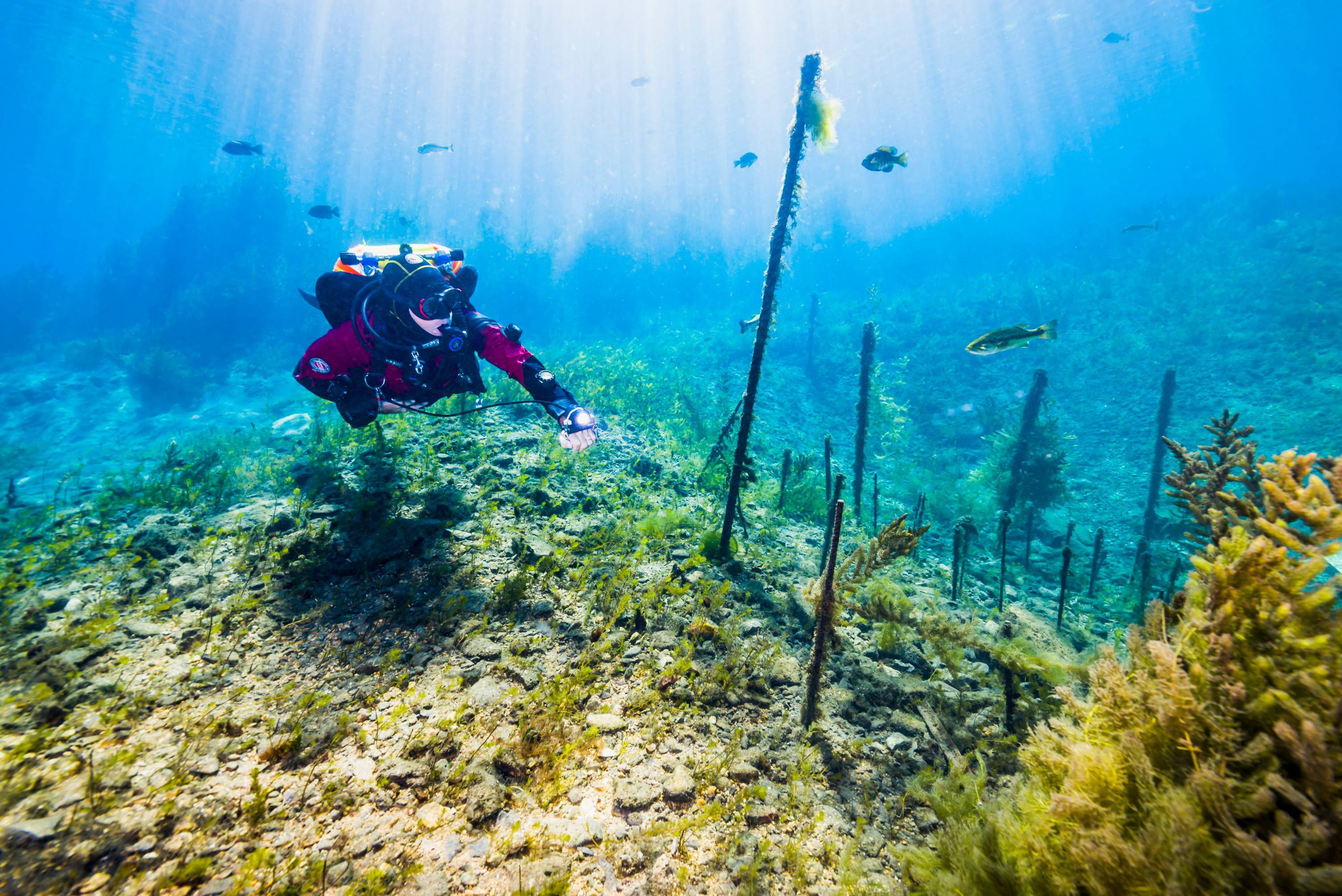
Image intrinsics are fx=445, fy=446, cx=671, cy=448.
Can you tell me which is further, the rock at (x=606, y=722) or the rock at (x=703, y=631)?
the rock at (x=703, y=631)

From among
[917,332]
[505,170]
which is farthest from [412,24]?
[917,332]

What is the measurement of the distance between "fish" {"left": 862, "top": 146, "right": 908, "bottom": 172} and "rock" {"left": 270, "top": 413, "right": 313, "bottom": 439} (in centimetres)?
1016

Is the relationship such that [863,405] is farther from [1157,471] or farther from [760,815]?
[1157,471]

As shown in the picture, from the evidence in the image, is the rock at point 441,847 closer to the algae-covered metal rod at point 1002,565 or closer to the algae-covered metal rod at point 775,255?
the algae-covered metal rod at point 775,255

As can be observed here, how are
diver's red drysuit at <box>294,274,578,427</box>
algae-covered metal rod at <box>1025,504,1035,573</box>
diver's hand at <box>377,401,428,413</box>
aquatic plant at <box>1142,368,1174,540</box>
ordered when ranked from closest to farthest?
diver's red drysuit at <box>294,274,578,427</box>, diver's hand at <box>377,401,428,413</box>, algae-covered metal rod at <box>1025,504,1035,573</box>, aquatic plant at <box>1142,368,1174,540</box>

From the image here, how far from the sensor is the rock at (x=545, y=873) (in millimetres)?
1782

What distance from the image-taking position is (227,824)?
71.2 inches

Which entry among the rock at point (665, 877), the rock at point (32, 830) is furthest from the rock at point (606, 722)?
the rock at point (32, 830)

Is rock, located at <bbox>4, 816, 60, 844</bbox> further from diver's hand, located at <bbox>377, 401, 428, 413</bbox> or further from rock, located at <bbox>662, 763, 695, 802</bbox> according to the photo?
diver's hand, located at <bbox>377, 401, 428, 413</bbox>

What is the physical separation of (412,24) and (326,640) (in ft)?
274

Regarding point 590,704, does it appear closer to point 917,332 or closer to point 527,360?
point 527,360

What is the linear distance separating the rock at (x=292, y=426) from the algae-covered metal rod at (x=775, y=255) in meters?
7.89

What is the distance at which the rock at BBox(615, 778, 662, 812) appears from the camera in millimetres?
2225

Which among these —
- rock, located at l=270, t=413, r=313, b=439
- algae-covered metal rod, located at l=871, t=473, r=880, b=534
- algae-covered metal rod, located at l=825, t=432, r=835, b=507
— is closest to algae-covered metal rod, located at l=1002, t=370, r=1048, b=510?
algae-covered metal rod, located at l=871, t=473, r=880, b=534
